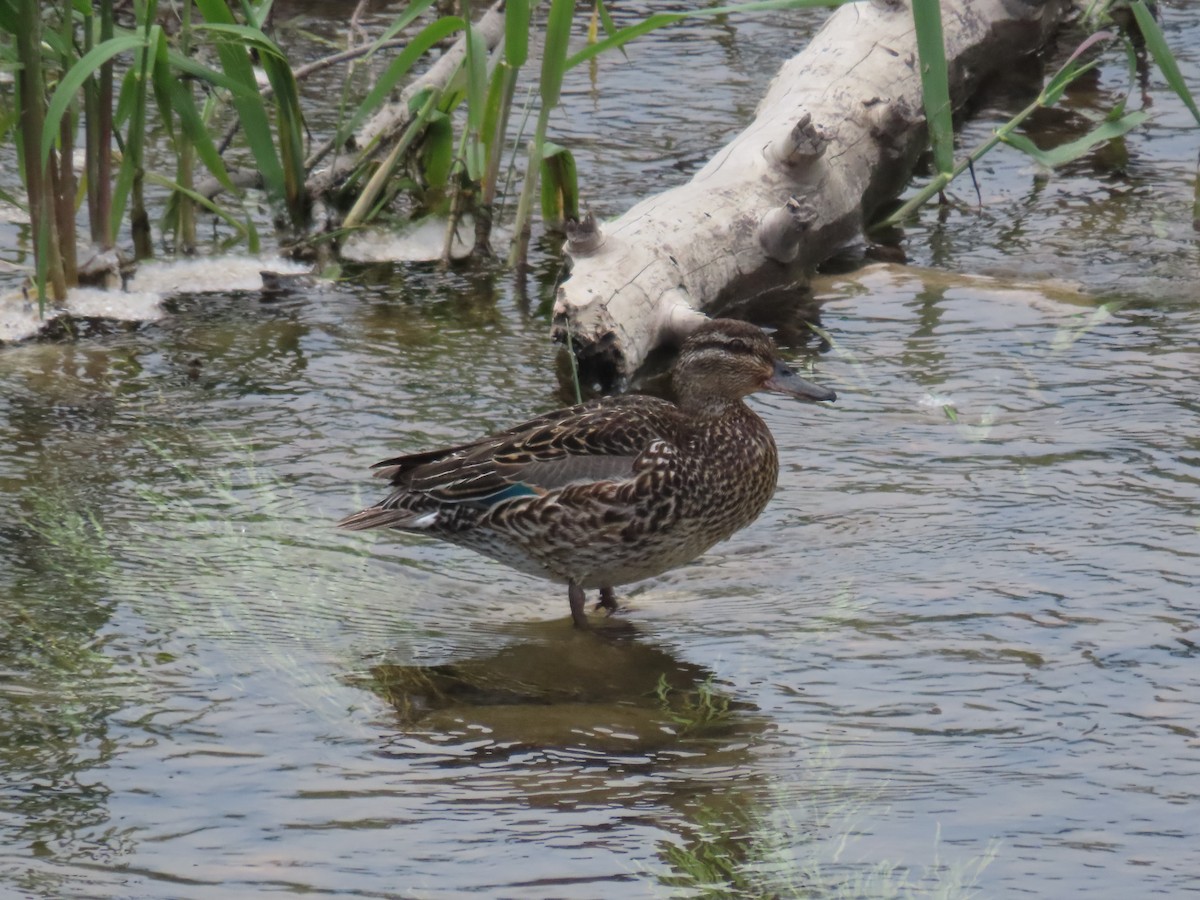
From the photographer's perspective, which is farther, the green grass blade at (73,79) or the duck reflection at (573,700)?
the green grass blade at (73,79)

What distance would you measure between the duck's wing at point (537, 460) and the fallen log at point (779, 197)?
1265mm

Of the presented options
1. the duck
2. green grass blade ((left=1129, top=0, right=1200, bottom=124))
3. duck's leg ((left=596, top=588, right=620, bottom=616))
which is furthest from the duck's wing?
green grass blade ((left=1129, top=0, right=1200, bottom=124))

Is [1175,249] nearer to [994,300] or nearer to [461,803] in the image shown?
[994,300]

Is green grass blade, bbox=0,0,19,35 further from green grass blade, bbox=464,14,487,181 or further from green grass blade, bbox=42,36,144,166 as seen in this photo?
green grass blade, bbox=464,14,487,181

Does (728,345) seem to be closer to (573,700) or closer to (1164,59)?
(573,700)

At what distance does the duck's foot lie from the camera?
5.43m

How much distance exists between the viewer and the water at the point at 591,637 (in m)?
3.73

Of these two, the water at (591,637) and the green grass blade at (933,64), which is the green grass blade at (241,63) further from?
the green grass blade at (933,64)

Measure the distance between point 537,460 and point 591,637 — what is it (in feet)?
1.95

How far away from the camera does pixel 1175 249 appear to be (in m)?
7.97

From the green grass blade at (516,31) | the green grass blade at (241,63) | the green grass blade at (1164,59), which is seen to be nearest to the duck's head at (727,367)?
the green grass blade at (516,31)

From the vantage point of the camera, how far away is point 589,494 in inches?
204

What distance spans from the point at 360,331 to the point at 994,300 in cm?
280

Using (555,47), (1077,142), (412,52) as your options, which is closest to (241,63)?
(412,52)
